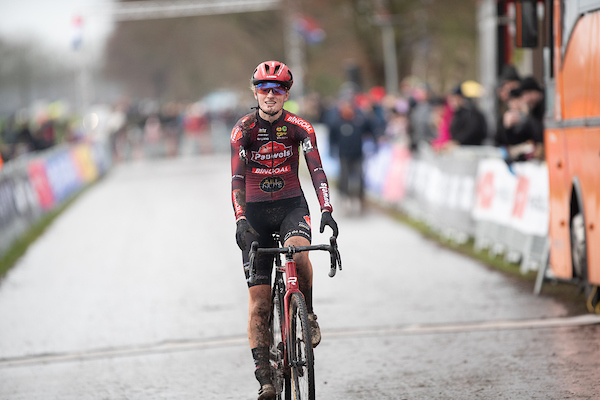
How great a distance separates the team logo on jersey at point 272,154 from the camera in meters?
5.91

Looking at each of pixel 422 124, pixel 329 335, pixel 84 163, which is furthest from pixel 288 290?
pixel 84 163

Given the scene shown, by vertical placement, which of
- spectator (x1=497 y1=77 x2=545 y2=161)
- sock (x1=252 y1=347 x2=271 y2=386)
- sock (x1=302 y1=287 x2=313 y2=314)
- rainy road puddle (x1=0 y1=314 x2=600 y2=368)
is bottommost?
rainy road puddle (x1=0 y1=314 x2=600 y2=368)

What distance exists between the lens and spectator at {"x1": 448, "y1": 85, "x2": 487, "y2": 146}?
50.0ft

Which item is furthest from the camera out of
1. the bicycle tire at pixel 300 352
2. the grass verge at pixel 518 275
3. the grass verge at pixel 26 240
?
the grass verge at pixel 26 240

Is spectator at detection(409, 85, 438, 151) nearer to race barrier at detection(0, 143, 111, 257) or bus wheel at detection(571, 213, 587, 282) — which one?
race barrier at detection(0, 143, 111, 257)

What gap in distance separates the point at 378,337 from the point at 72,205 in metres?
15.8

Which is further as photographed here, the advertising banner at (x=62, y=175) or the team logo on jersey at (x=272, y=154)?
the advertising banner at (x=62, y=175)

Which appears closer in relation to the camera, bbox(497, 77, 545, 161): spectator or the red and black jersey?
the red and black jersey

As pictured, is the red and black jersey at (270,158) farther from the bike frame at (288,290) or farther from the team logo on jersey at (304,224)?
the bike frame at (288,290)

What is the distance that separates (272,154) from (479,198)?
7.54 metres

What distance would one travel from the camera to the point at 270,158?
5934 mm

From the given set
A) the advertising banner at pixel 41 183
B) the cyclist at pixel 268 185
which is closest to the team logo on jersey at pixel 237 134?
the cyclist at pixel 268 185

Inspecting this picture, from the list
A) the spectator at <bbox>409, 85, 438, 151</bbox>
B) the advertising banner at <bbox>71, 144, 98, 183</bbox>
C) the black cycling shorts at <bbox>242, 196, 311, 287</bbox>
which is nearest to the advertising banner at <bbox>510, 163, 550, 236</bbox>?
the black cycling shorts at <bbox>242, 196, 311, 287</bbox>

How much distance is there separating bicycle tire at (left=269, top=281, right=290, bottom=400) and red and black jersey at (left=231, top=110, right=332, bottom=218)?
578 millimetres
